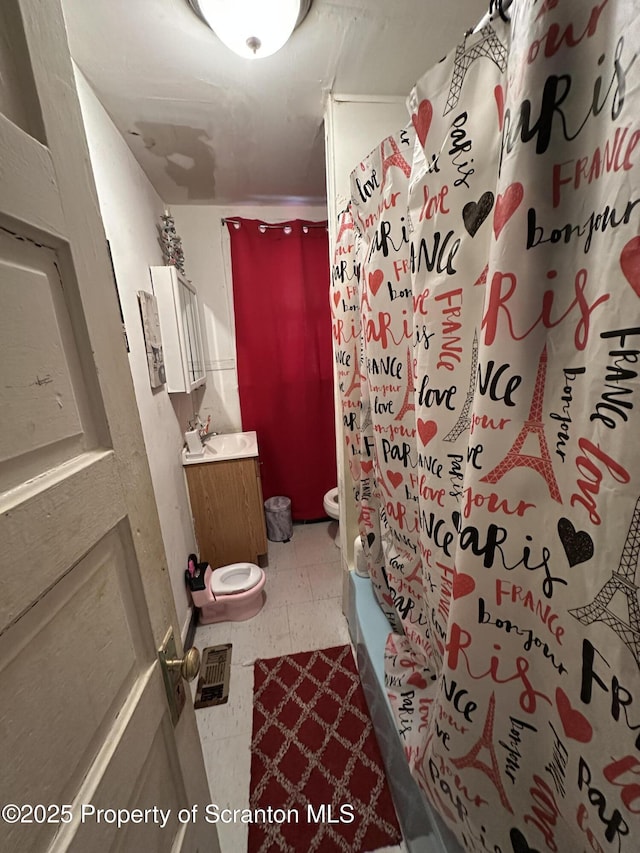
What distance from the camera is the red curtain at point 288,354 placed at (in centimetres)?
225

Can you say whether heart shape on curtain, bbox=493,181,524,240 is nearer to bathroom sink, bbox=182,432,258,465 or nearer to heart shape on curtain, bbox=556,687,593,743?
heart shape on curtain, bbox=556,687,593,743

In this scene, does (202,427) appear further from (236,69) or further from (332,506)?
(236,69)

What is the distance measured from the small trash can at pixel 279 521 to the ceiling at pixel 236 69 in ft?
6.99

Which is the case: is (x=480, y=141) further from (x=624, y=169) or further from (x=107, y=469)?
(x=107, y=469)

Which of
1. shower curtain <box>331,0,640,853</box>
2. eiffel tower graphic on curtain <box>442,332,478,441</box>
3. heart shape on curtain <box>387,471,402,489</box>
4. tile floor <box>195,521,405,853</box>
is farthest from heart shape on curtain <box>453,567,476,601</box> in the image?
tile floor <box>195,521,405,853</box>

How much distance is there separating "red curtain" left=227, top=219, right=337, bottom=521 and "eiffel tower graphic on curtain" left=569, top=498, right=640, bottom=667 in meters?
2.19

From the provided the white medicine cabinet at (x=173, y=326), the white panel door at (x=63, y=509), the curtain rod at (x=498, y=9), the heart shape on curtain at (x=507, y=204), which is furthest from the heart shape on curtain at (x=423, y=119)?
the white medicine cabinet at (x=173, y=326)

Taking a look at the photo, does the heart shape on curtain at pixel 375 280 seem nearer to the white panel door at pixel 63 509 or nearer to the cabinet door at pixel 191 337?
the white panel door at pixel 63 509

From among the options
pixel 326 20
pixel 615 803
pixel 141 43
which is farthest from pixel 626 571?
pixel 141 43

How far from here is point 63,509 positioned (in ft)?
1.22

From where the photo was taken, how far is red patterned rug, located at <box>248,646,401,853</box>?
0.96 metres

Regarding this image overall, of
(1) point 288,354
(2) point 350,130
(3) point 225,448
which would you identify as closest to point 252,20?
(2) point 350,130

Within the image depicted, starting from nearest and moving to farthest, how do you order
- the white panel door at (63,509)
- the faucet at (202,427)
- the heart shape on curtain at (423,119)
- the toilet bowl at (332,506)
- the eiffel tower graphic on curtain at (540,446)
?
the white panel door at (63,509) → the eiffel tower graphic on curtain at (540,446) → the heart shape on curtain at (423,119) → the toilet bowl at (332,506) → the faucet at (202,427)

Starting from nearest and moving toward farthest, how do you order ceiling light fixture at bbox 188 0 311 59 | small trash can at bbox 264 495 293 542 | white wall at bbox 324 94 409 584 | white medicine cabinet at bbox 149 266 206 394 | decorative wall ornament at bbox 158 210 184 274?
ceiling light fixture at bbox 188 0 311 59
white wall at bbox 324 94 409 584
white medicine cabinet at bbox 149 266 206 394
decorative wall ornament at bbox 158 210 184 274
small trash can at bbox 264 495 293 542
